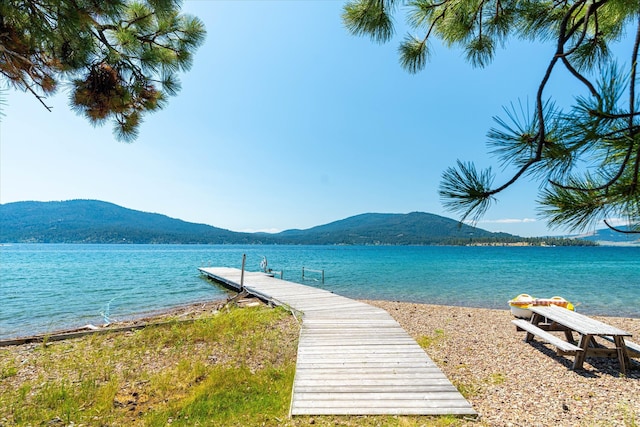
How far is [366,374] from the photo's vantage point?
4703mm

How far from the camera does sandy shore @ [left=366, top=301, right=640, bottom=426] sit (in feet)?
12.3

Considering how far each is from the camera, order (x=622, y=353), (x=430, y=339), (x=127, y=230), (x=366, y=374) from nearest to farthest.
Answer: (x=366, y=374), (x=622, y=353), (x=430, y=339), (x=127, y=230)

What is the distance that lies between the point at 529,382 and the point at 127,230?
192537 millimetres

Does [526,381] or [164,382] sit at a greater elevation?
[526,381]

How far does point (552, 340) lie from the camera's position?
553 cm

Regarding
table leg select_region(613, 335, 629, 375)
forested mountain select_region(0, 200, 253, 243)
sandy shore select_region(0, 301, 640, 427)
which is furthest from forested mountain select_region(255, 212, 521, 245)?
table leg select_region(613, 335, 629, 375)

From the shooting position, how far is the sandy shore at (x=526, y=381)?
Result: 3742 mm

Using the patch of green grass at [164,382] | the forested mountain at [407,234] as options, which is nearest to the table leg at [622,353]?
the patch of green grass at [164,382]

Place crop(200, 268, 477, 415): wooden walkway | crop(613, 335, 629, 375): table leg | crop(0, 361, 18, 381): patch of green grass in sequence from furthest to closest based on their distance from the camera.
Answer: crop(0, 361, 18, 381): patch of green grass, crop(613, 335, 629, 375): table leg, crop(200, 268, 477, 415): wooden walkway

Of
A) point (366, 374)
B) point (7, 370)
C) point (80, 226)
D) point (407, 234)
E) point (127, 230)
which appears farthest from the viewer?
point (407, 234)

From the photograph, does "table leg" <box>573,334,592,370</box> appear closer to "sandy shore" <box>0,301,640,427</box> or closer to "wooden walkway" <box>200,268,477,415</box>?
"sandy shore" <box>0,301,640,427</box>

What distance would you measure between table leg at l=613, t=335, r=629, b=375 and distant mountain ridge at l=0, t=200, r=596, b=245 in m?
148

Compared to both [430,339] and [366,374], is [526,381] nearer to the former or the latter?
[430,339]

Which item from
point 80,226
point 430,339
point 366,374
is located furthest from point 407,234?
point 80,226
